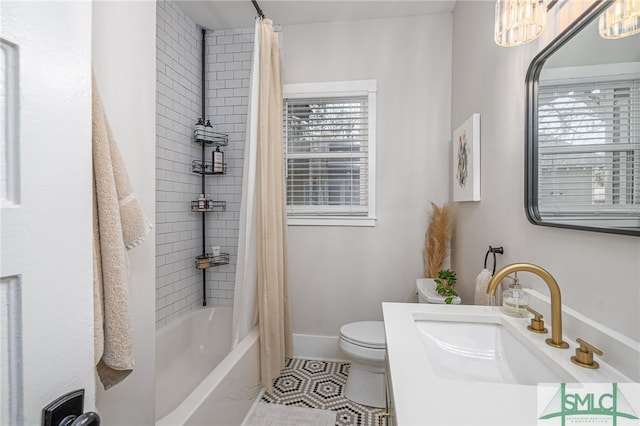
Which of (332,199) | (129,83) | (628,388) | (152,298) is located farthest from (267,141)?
(628,388)

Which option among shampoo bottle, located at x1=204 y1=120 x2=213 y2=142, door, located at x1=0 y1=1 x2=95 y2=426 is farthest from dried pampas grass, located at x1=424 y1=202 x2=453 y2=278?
door, located at x1=0 y1=1 x2=95 y2=426

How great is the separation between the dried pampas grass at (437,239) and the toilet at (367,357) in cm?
24

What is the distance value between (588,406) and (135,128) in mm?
1313

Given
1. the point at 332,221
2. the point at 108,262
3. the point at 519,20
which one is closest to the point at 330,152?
the point at 332,221

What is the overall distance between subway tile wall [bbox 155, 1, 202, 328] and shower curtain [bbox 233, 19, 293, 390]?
62 cm

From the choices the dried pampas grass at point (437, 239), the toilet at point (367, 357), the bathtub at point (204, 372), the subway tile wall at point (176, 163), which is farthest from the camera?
the dried pampas grass at point (437, 239)

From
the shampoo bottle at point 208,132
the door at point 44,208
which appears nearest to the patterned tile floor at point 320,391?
the door at point 44,208

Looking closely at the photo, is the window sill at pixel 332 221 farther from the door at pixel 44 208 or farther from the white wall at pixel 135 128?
the door at pixel 44 208

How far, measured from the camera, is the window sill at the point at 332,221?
255 centimetres

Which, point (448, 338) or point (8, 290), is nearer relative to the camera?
point (8, 290)

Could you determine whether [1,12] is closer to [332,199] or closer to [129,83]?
[129,83]

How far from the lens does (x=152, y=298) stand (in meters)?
1.05

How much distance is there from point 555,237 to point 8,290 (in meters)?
1.36

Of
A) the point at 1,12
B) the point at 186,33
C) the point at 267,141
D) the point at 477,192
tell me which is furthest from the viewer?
the point at 186,33
